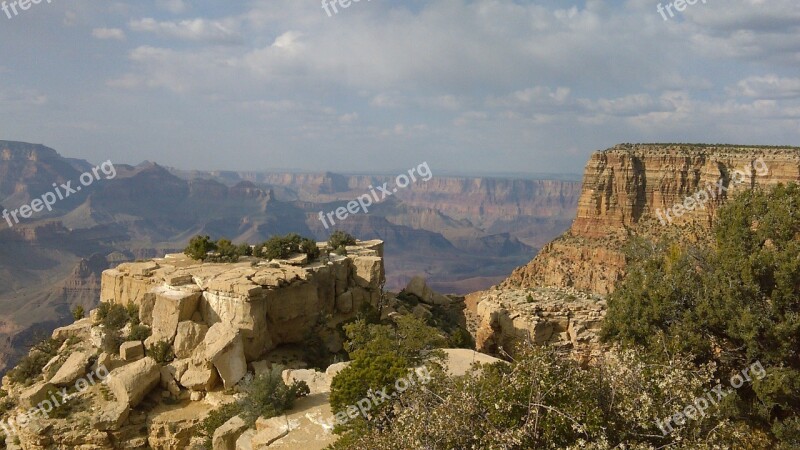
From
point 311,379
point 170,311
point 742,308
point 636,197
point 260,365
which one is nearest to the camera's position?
point 742,308

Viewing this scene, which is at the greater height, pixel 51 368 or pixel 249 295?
pixel 249 295

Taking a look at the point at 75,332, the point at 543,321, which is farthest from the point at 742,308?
the point at 75,332

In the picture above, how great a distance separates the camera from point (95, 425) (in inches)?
801

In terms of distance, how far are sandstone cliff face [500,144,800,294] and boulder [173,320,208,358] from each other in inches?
1718

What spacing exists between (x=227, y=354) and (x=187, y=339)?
9.79 ft

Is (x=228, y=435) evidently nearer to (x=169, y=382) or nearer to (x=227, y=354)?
(x=227, y=354)

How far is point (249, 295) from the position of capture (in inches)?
944

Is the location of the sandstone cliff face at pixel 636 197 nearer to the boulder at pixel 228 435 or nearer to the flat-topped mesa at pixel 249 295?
the flat-topped mesa at pixel 249 295

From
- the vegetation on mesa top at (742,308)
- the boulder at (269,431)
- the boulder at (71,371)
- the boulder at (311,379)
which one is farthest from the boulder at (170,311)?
the vegetation on mesa top at (742,308)

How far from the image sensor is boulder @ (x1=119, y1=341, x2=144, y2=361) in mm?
23844

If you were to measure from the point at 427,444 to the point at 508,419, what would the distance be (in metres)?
1.98

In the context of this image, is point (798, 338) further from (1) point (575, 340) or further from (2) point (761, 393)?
(1) point (575, 340)

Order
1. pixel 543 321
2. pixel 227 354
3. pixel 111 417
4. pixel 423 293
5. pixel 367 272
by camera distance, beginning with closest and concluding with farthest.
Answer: pixel 111 417, pixel 227 354, pixel 543 321, pixel 367 272, pixel 423 293

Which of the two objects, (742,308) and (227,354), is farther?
(227,354)
